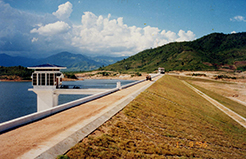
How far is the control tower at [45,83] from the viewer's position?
3023 cm

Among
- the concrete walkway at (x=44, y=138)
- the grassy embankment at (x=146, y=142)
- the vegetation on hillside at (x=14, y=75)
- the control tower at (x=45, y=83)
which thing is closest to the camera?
the concrete walkway at (x=44, y=138)

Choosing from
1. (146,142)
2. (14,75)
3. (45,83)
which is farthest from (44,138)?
(14,75)

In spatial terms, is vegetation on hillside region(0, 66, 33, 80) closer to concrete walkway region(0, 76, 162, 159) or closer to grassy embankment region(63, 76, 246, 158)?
concrete walkway region(0, 76, 162, 159)

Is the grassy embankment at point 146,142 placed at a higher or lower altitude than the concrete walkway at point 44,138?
lower

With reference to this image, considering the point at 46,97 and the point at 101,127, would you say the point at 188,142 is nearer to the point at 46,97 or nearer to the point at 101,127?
the point at 101,127

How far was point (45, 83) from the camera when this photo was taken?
30531mm

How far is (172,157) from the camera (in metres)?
9.08

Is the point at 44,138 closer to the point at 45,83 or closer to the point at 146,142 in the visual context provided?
the point at 146,142

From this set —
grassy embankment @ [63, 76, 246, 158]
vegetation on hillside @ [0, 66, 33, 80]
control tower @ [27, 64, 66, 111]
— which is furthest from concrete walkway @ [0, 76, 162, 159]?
vegetation on hillside @ [0, 66, 33, 80]

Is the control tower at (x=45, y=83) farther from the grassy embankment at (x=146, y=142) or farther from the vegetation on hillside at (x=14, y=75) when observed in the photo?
the vegetation on hillside at (x=14, y=75)

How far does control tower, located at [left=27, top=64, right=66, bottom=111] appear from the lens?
30.2 metres

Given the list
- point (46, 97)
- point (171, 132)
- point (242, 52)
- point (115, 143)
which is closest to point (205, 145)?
point (171, 132)

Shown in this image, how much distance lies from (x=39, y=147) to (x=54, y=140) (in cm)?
75

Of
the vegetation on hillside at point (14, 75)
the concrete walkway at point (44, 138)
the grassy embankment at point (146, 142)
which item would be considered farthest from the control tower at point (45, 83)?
the vegetation on hillside at point (14, 75)
